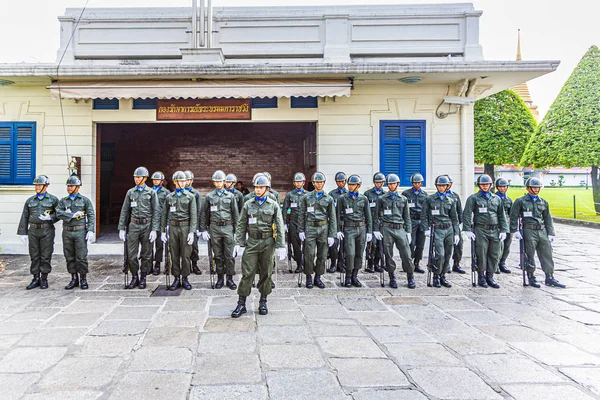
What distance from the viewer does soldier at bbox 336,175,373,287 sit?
6548mm

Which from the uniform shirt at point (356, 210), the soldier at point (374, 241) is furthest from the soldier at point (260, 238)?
the soldier at point (374, 241)

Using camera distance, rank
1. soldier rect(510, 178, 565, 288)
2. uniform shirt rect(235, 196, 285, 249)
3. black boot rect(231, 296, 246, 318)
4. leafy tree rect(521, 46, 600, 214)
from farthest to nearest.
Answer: leafy tree rect(521, 46, 600, 214)
soldier rect(510, 178, 565, 288)
uniform shirt rect(235, 196, 285, 249)
black boot rect(231, 296, 246, 318)

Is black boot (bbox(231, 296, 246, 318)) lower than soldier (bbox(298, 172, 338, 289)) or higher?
lower

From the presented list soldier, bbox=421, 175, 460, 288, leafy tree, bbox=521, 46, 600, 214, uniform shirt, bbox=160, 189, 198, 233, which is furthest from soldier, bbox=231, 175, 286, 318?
leafy tree, bbox=521, 46, 600, 214

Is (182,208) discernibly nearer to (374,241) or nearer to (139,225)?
(139,225)

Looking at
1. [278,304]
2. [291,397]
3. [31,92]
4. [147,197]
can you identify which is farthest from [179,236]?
[31,92]

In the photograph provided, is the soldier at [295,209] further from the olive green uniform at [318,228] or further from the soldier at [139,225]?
the soldier at [139,225]

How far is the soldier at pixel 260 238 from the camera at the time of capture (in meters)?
5.04

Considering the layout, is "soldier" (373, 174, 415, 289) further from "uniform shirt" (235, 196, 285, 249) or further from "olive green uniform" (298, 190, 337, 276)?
"uniform shirt" (235, 196, 285, 249)

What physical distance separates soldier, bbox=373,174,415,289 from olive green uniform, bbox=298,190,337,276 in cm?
94

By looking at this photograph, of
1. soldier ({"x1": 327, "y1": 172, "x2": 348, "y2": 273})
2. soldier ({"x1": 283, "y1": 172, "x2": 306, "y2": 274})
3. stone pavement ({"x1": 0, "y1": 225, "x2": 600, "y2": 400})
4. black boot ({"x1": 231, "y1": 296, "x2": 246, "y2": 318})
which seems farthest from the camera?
soldier ({"x1": 327, "y1": 172, "x2": 348, "y2": 273})

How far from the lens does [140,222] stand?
641cm

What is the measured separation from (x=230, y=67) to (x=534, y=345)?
23.8ft

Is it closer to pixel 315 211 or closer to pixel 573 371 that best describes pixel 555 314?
pixel 573 371
